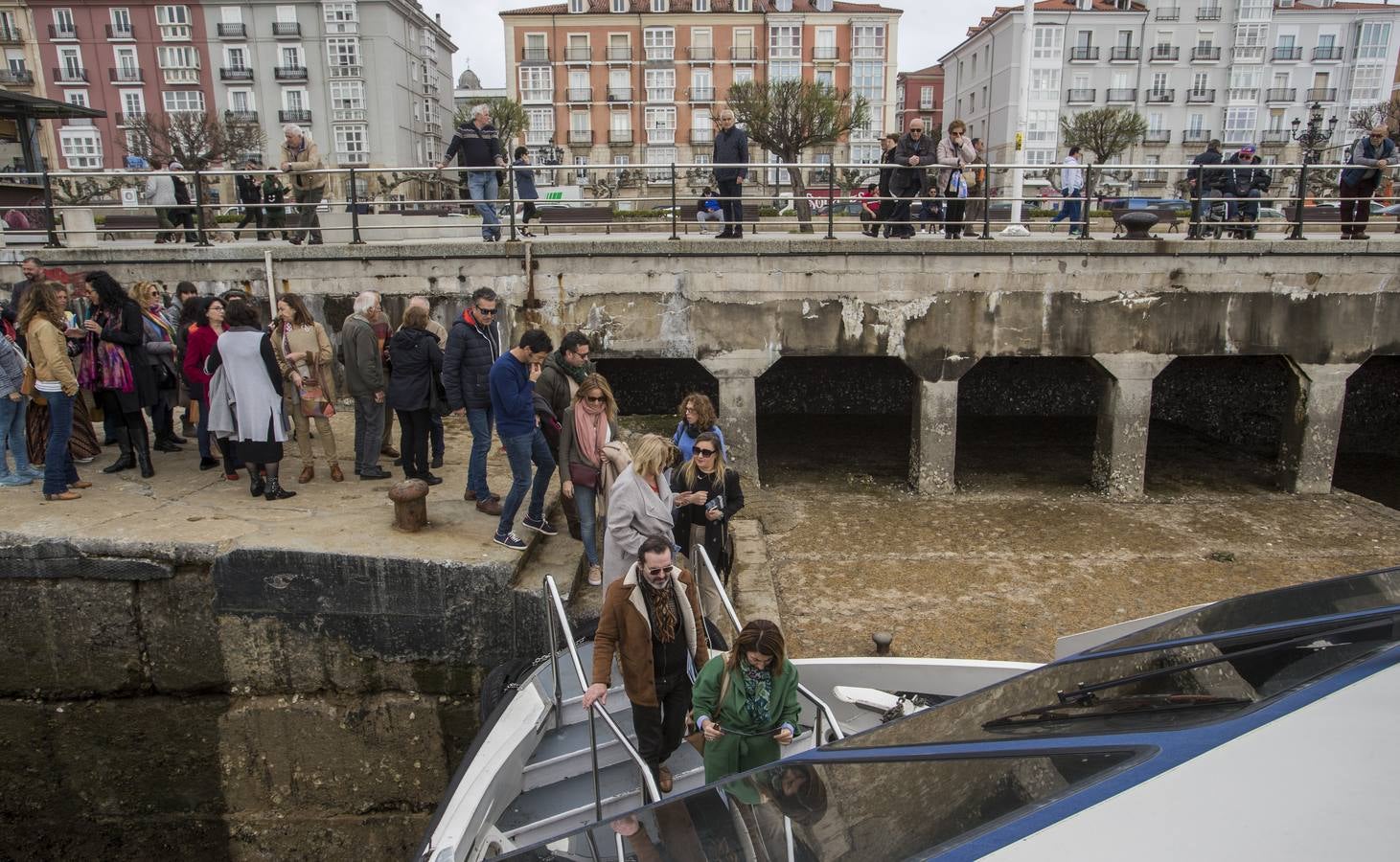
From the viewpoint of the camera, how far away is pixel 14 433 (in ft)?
24.3

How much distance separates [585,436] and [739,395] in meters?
5.31

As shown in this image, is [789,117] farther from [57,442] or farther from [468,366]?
[57,442]

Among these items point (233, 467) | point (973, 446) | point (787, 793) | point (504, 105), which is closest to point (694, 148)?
point (504, 105)

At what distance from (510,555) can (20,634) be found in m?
3.66

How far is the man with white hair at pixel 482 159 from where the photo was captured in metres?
11.2

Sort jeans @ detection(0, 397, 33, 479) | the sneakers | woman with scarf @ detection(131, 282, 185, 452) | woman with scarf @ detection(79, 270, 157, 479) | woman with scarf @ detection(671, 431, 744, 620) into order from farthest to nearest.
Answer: woman with scarf @ detection(131, 282, 185, 452)
woman with scarf @ detection(79, 270, 157, 479)
jeans @ detection(0, 397, 33, 479)
the sneakers
woman with scarf @ detection(671, 431, 744, 620)

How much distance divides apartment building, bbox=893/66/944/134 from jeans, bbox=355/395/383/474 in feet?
231

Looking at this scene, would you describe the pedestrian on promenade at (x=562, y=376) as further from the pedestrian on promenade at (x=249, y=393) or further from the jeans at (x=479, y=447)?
the pedestrian on promenade at (x=249, y=393)

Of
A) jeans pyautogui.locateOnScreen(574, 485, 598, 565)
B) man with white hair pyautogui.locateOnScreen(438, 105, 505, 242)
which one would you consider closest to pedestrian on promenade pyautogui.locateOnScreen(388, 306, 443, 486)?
jeans pyautogui.locateOnScreen(574, 485, 598, 565)

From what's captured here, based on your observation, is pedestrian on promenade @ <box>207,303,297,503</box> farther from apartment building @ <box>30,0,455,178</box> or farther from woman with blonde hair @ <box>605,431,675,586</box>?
apartment building @ <box>30,0,455,178</box>

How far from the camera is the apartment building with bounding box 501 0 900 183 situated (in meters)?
56.2

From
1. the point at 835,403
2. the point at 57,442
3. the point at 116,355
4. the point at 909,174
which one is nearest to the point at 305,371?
the point at 116,355

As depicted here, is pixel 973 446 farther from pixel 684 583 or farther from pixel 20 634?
pixel 20 634

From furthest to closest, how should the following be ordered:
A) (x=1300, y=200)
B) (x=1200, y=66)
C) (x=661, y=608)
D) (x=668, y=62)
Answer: (x=668, y=62), (x=1200, y=66), (x=1300, y=200), (x=661, y=608)
